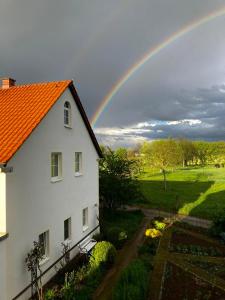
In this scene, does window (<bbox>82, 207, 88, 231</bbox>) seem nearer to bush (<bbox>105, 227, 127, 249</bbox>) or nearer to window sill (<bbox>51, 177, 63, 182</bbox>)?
bush (<bbox>105, 227, 127, 249</bbox>)

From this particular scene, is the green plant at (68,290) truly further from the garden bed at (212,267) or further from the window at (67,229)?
the garden bed at (212,267)

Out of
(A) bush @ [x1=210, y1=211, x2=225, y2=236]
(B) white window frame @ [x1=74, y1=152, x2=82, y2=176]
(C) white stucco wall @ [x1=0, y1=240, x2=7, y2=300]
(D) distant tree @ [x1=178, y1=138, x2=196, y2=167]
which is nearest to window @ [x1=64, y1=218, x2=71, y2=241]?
(B) white window frame @ [x1=74, y1=152, x2=82, y2=176]

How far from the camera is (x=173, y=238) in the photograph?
21.0 m

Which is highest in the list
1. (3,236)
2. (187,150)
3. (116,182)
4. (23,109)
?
(23,109)

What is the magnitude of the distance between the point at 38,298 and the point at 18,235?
270cm

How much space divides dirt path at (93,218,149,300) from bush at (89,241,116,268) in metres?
0.51

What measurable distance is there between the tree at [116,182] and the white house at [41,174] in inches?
277

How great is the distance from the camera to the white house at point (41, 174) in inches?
422

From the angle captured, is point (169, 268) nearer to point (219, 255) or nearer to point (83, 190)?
point (219, 255)

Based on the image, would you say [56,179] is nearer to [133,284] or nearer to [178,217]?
[133,284]

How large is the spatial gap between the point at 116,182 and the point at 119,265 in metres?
11.5

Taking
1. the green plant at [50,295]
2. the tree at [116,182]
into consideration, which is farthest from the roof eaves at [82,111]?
the green plant at [50,295]

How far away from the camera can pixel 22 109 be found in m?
13.9

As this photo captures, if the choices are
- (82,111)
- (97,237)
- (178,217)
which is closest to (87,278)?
(97,237)
